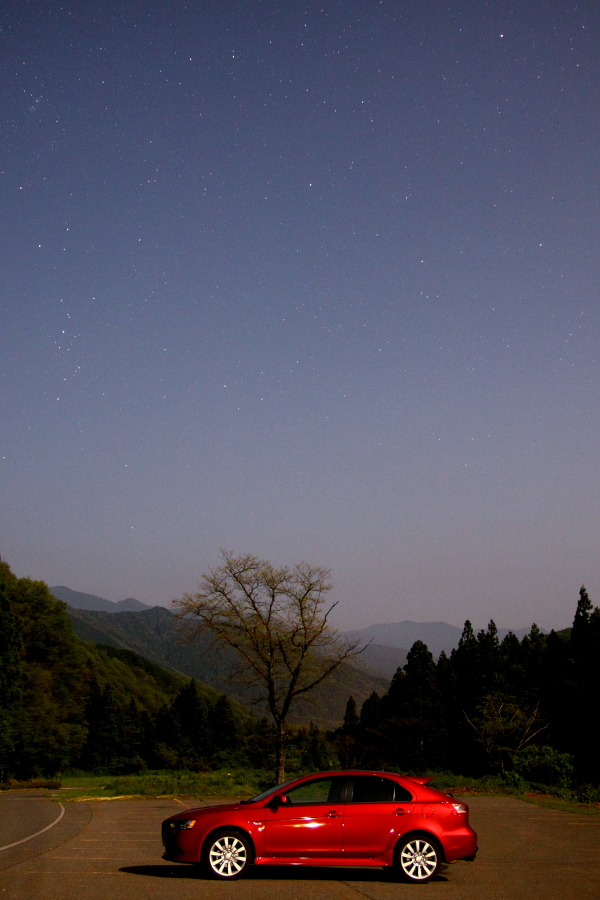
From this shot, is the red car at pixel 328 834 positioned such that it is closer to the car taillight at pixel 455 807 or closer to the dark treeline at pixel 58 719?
the car taillight at pixel 455 807

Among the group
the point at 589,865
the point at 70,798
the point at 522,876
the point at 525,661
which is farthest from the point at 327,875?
the point at 525,661

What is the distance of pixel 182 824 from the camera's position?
956cm

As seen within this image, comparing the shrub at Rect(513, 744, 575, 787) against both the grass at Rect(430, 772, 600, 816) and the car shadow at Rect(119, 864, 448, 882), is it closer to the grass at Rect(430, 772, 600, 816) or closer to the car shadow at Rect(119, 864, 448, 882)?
the grass at Rect(430, 772, 600, 816)

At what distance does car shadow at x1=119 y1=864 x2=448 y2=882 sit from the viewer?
30.9 ft

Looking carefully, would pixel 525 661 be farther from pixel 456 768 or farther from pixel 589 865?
pixel 589 865

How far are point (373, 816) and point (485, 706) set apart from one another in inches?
1766

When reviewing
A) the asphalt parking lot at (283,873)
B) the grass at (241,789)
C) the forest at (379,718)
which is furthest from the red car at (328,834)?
the forest at (379,718)

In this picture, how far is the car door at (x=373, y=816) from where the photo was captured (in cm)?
937

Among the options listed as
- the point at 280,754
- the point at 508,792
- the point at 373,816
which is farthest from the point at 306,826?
the point at 508,792

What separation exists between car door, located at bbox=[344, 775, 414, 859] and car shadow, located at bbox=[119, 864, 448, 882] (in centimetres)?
48

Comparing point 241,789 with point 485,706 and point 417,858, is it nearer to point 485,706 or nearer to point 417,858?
point 417,858

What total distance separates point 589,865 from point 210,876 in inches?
231

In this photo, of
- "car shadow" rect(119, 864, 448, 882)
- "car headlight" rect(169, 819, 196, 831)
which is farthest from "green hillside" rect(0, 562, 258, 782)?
"car headlight" rect(169, 819, 196, 831)

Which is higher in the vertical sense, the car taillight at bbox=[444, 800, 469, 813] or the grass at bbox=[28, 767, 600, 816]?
the car taillight at bbox=[444, 800, 469, 813]
